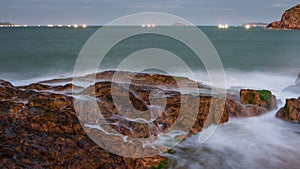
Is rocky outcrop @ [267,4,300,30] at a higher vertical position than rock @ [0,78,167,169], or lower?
higher

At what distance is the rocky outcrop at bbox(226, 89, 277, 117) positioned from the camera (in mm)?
12117

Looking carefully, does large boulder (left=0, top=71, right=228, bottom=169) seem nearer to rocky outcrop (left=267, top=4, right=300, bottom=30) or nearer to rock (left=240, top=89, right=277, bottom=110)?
rock (left=240, top=89, right=277, bottom=110)

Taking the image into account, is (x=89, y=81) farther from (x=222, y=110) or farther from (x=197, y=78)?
(x=197, y=78)

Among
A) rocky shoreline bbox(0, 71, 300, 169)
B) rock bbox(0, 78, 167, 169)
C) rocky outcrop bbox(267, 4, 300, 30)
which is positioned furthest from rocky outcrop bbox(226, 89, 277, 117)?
rocky outcrop bbox(267, 4, 300, 30)

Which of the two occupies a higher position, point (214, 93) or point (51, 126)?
point (214, 93)

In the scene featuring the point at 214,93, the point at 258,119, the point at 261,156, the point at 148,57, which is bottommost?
the point at 261,156

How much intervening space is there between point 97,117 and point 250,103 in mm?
7195

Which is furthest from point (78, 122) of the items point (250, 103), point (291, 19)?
point (291, 19)

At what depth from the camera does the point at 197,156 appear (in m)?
8.31

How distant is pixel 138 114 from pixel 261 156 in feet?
13.3

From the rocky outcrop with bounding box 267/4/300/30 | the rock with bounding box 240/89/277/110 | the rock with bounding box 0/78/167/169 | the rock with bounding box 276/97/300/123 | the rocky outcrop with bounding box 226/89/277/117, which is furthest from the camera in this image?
the rocky outcrop with bounding box 267/4/300/30

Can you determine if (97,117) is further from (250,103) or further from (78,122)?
(250,103)

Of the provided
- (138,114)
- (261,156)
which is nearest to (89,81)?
(138,114)

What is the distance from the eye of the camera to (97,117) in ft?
29.7
